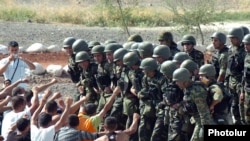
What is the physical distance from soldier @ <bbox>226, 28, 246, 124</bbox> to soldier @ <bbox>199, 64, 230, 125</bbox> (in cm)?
147

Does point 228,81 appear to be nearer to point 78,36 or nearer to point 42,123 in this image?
point 42,123

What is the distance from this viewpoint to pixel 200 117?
12.1 metres

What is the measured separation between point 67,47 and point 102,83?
59.6 inches

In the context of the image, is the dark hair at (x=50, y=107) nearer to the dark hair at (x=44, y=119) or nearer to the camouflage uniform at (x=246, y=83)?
the dark hair at (x=44, y=119)

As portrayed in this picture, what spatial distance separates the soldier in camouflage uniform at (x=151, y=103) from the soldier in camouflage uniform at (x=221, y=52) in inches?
63.1

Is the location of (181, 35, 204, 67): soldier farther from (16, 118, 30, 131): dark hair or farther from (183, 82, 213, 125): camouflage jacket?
(16, 118, 30, 131): dark hair

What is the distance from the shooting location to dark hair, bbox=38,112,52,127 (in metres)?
11.1

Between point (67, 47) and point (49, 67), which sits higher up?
point (67, 47)

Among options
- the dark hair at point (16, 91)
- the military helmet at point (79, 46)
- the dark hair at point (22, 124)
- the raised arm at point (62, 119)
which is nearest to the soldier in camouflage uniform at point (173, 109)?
the raised arm at point (62, 119)

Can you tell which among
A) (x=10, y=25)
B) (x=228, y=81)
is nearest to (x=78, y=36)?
(x=10, y=25)

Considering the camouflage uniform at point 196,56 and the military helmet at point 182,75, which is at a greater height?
the military helmet at point 182,75

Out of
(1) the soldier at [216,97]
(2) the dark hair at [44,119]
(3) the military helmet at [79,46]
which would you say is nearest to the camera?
(2) the dark hair at [44,119]

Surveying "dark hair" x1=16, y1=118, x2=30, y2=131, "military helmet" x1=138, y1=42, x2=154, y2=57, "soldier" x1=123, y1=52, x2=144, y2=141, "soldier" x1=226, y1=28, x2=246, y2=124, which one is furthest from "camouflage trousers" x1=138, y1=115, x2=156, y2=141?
"dark hair" x1=16, y1=118, x2=30, y2=131

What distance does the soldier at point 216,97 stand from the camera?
40.7 ft
